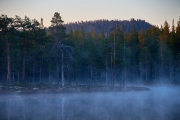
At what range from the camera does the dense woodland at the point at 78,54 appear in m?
46.5

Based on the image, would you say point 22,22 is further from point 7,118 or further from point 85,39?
point 7,118

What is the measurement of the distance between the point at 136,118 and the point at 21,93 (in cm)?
2488

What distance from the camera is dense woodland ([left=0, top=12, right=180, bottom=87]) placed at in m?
46.5

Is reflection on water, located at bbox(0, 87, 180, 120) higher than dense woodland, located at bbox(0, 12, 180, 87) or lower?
lower

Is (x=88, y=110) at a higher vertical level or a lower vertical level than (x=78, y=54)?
lower

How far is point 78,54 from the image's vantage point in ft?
205

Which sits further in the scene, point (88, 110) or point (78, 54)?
point (78, 54)

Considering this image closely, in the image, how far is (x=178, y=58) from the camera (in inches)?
→ 2682

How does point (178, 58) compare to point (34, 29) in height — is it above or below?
below

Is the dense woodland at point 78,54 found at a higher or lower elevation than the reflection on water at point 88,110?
higher

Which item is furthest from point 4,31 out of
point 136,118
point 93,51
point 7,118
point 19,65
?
point 136,118

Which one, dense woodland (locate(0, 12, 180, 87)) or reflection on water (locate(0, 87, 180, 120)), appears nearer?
reflection on water (locate(0, 87, 180, 120))

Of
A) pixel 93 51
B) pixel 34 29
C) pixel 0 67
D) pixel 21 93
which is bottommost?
pixel 21 93

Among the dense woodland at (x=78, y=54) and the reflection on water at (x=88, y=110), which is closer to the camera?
the reflection on water at (x=88, y=110)
